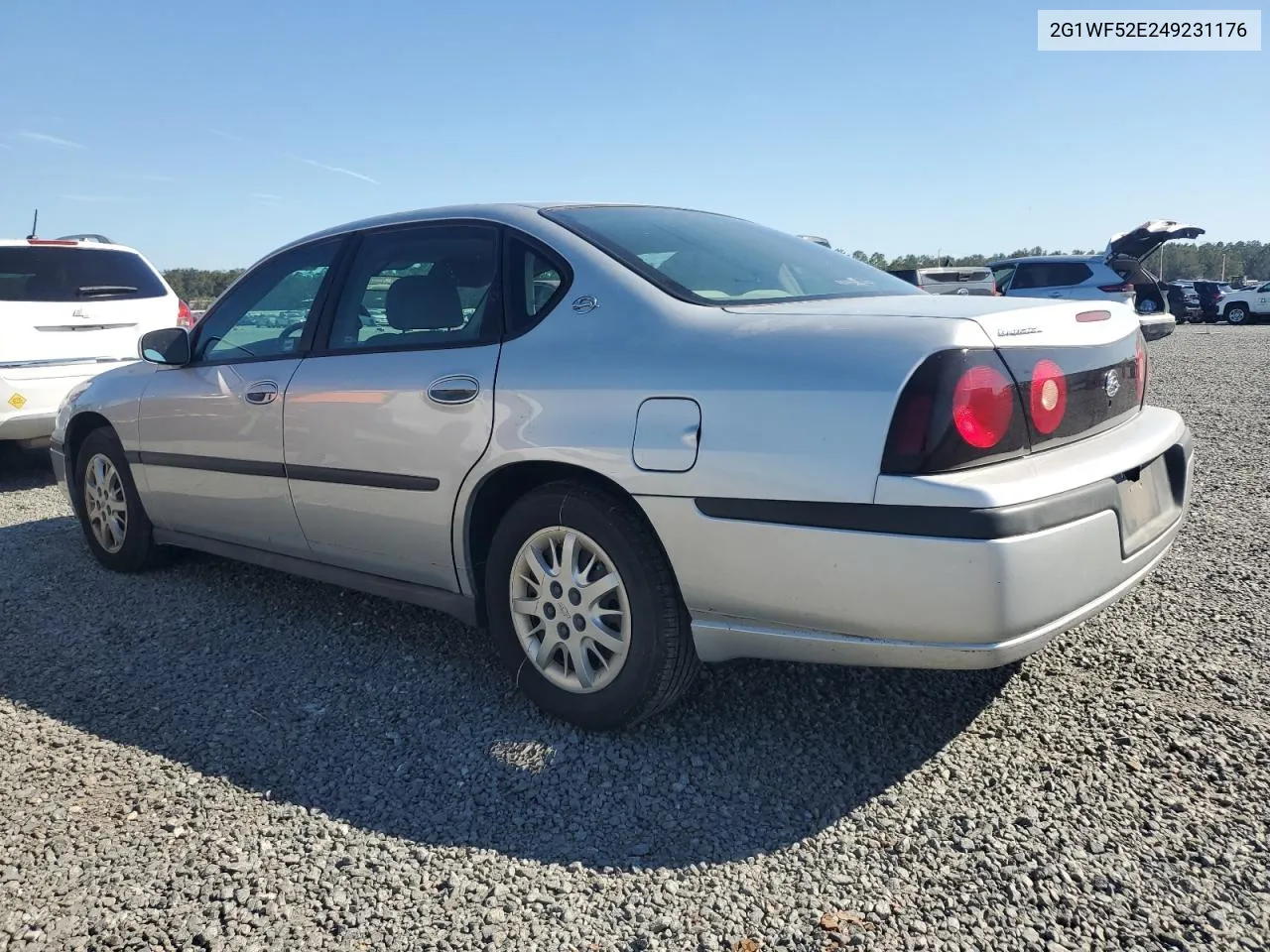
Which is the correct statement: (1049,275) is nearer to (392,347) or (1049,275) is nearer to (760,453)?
(392,347)

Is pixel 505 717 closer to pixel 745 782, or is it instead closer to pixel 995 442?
pixel 745 782

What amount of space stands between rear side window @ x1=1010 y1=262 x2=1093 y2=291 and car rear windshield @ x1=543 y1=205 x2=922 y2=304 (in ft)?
47.4

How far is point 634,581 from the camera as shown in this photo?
266 centimetres

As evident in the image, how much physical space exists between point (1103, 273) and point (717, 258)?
50.6ft

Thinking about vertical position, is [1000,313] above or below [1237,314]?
above

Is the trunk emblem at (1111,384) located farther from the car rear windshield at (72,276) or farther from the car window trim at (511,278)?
the car rear windshield at (72,276)

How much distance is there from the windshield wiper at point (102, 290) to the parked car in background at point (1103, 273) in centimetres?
1331

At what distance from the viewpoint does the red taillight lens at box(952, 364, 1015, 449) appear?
7.27ft

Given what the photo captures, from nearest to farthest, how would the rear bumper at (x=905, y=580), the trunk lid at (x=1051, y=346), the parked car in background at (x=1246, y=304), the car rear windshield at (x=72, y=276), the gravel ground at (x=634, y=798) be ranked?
the gravel ground at (x=634, y=798) → the rear bumper at (x=905, y=580) → the trunk lid at (x=1051, y=346) → the car rear windshield at (x=72, y=276) → the parked car in background at (x=1246, y=304)

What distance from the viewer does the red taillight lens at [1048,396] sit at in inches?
92.7

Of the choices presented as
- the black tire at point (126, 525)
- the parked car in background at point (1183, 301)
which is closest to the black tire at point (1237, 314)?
the parked car in background at point (1183, 301)

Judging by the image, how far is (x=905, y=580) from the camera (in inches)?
88.1

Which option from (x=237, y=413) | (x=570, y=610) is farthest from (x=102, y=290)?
(x=570, y=610)

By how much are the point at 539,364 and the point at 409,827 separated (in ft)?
4.21
